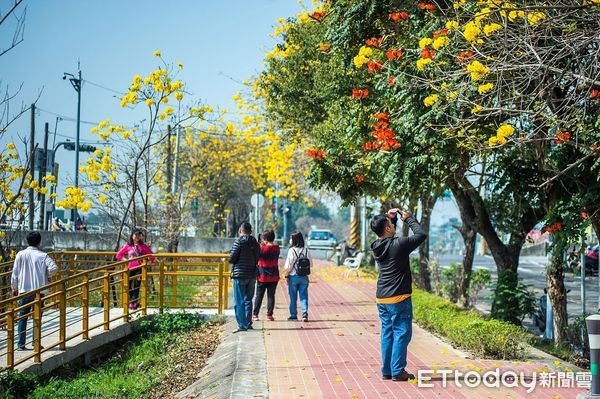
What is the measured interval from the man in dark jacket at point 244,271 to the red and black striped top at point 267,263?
37.7 inches

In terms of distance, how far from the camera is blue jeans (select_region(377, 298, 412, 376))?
364 inches

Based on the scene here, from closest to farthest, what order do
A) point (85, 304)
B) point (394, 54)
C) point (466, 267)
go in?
point (394, 54) < point (85, 304) < point (466, 267)

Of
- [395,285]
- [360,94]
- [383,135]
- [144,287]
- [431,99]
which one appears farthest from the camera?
[144,287]

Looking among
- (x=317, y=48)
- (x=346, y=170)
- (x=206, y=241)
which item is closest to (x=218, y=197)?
(x=206, y=241)

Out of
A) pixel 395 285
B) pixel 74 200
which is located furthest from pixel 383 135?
pixel 74 200

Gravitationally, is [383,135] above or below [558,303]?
above

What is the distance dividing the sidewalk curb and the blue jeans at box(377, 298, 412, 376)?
1434mm

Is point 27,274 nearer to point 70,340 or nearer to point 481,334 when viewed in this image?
point 70,340

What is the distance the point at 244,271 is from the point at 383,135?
126 inches

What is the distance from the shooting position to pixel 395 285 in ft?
30.5

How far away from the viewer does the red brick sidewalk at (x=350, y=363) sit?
9.05 metres

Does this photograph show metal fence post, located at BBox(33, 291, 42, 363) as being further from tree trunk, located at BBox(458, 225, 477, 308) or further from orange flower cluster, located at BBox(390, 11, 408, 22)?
tree trunk, located at BBox(458, 225, 477, 308)

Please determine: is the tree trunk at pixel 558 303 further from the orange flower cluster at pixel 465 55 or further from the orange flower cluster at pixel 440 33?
the orange flower cluster at pixel 440 33

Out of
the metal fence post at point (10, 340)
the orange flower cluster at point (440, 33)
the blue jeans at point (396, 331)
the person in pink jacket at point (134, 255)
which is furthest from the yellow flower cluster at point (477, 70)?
the person in pink jacket at point (134, 255)
